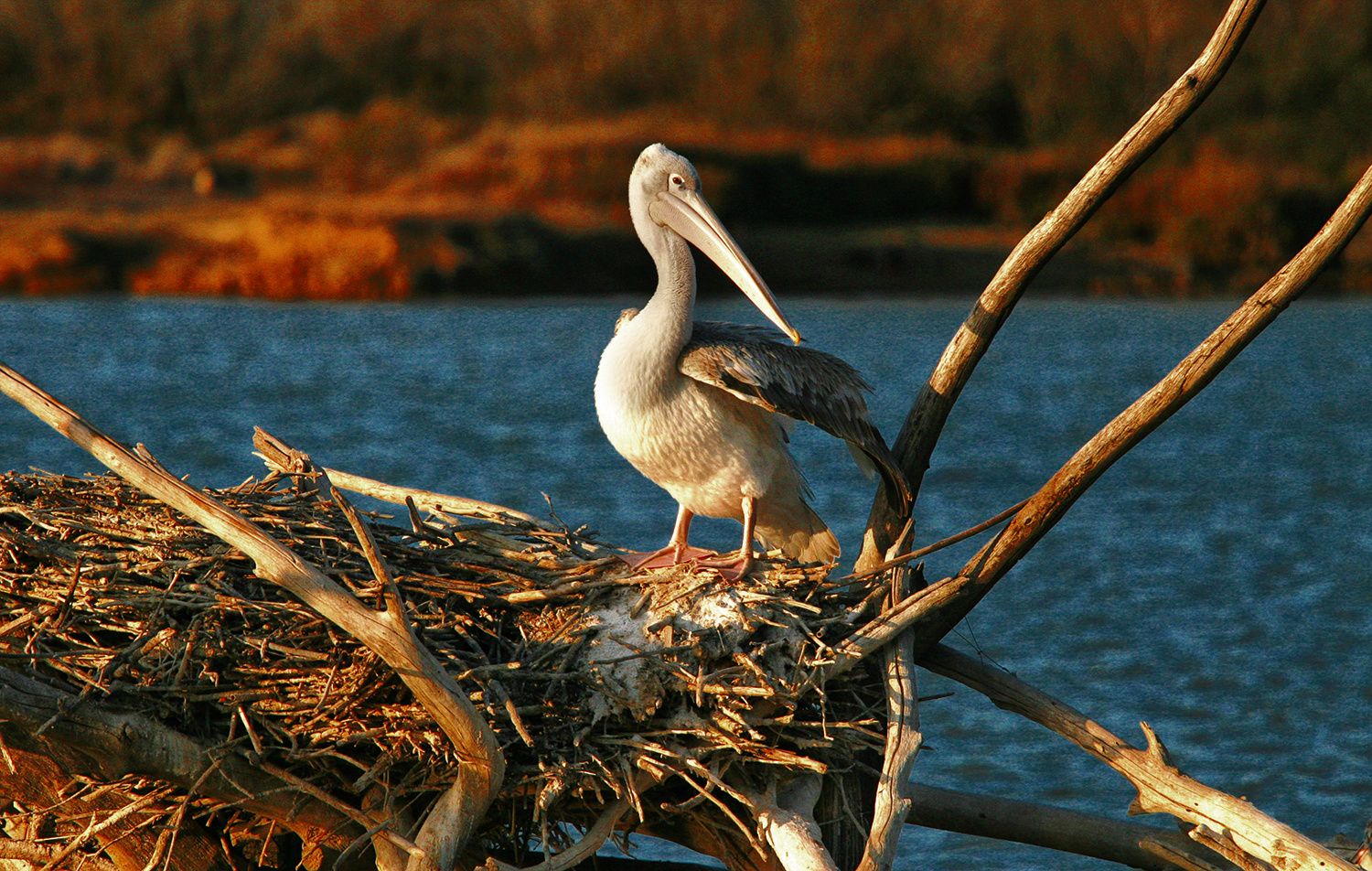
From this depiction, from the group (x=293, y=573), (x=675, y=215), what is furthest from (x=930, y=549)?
(x=293, y=573)

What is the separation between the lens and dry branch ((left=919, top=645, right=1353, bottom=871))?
418cm

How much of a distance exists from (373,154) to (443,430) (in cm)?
1425

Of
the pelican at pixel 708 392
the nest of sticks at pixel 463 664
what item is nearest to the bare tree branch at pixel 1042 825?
the nest of sticks at pixel 463 664

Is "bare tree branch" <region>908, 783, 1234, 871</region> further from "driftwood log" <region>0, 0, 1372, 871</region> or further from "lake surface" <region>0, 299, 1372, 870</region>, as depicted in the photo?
"lake surface" <region>0, 299, 1372, 870</region>

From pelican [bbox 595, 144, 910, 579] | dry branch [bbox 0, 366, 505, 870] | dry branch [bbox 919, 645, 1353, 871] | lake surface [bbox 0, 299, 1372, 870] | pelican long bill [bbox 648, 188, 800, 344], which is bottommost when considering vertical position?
dry branch [bbox 0, 366, 505, 870]

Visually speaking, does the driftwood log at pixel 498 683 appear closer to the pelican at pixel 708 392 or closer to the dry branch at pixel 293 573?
the dry branch at pixel 293 573

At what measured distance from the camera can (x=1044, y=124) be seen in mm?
32344

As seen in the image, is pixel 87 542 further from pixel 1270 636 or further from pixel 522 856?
pixel 1270 636

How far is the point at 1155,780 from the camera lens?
4469 mm

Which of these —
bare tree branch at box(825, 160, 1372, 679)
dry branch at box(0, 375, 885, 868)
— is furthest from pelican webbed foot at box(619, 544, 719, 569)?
bare tree branch at box(825, 160, 1372, 679)

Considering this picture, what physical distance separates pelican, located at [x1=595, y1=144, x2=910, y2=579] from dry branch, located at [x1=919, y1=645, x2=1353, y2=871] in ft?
1.94

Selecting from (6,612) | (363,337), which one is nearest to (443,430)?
(363,337)

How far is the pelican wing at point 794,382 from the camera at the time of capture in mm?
4605

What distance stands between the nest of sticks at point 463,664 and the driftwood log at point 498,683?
0.01 m
